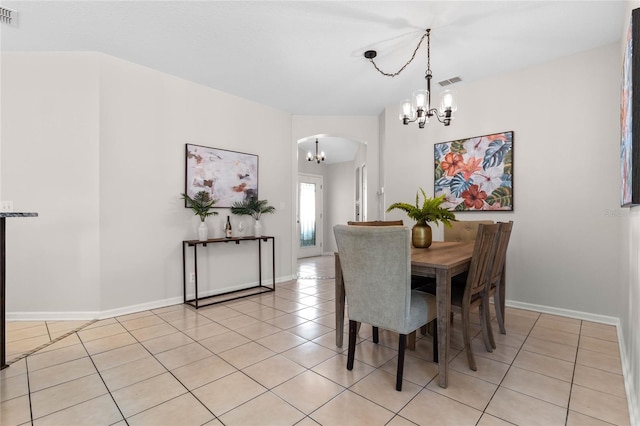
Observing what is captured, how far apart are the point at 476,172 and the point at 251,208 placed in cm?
288

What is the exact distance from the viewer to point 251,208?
4125 millimetres

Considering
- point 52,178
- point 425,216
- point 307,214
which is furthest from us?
point 307,214

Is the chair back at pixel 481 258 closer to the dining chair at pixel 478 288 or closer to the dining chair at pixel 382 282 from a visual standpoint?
the dining chair at pixel 478 288

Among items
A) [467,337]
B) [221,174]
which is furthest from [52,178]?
[467,337]

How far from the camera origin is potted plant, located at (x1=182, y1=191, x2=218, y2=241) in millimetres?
3571

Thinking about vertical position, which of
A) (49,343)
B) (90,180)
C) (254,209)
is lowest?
(49,343)

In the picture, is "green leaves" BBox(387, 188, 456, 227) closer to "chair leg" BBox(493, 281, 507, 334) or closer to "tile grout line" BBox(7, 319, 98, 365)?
"chair leg" BBox(493, 281, 507, 334)

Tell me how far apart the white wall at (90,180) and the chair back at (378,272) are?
2.48 metres

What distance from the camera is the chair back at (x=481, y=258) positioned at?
1.95m

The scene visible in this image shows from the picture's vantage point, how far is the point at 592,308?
2992 mm

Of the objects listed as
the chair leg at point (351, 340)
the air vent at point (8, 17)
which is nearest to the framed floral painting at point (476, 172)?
the chair leg at point (351, 340)

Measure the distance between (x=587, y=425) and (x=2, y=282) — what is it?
360 cm

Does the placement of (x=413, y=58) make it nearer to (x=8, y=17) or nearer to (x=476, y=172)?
(x=476, y=172)

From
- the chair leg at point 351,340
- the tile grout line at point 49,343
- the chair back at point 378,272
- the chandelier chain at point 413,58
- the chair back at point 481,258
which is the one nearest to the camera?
the chair back at point 378,272
